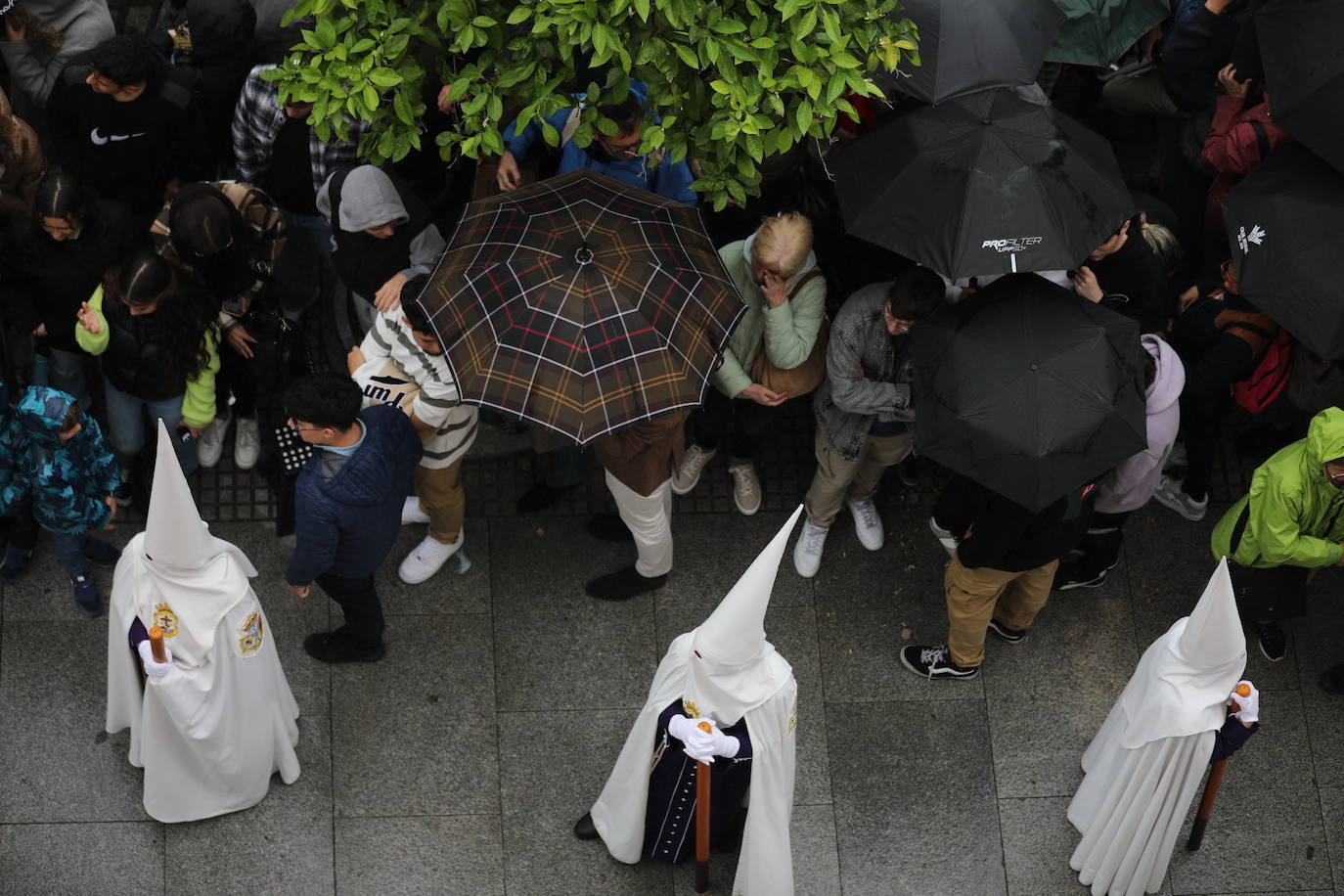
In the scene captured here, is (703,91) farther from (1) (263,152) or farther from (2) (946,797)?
(2) (946,797)

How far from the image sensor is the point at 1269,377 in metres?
7.05

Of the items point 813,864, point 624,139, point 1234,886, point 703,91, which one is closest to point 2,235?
point 624,139

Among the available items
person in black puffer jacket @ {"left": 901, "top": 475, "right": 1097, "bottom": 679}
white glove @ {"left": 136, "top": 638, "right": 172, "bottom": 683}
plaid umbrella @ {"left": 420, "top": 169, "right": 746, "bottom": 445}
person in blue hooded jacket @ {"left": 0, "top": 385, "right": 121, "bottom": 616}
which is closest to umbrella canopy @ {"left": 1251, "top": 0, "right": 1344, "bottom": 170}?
person in black puffer jacket @ {"left": 901, "top": 475, "right": 1097, "bottom": 679}

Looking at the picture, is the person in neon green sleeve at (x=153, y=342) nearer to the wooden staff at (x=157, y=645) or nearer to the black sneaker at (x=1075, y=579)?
the wooden staff at (x=157, y=645)

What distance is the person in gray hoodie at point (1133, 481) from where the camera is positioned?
6613 mm

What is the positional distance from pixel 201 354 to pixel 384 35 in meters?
1.86

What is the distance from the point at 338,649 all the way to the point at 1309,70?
16.1ft

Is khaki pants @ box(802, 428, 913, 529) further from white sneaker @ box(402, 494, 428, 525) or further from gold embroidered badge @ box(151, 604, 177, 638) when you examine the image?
gold embroidered badge @ box(151, 604, 177, 638)

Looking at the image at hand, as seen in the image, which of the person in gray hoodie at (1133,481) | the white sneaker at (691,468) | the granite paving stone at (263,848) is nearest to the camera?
the person in gray hoodie at (1133,481)

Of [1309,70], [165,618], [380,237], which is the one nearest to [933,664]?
[1309,70]

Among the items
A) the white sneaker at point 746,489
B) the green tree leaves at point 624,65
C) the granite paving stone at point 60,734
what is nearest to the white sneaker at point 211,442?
the granite paving stone at point 60,734

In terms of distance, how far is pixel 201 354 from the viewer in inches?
275

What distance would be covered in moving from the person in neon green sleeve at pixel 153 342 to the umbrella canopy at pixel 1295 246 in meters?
4.44

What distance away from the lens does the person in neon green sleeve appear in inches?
261
